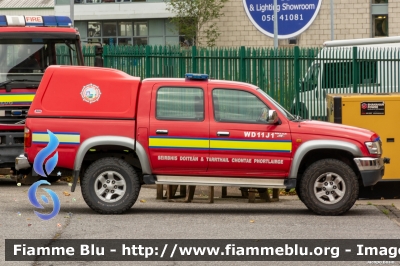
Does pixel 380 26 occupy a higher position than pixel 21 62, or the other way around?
pixel 380 26

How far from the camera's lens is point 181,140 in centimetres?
1211

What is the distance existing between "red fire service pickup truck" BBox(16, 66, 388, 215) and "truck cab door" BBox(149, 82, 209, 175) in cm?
1

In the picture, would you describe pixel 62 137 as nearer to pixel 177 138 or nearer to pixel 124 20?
pixel 177 138

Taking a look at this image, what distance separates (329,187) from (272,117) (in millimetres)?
1238

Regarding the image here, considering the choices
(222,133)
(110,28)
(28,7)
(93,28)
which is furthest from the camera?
(28,7)

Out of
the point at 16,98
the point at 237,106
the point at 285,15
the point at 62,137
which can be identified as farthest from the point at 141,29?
the point at 62,137

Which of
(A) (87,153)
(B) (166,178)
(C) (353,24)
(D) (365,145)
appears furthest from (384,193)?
(C) (353,24)

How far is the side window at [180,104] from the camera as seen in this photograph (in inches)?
481

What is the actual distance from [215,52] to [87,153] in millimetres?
6871

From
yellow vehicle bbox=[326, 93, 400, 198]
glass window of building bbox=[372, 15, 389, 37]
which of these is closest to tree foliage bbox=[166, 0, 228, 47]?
glass window of building bbox=[372, 15, 389, 37]

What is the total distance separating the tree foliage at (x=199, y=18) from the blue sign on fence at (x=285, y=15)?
1922 millimetres

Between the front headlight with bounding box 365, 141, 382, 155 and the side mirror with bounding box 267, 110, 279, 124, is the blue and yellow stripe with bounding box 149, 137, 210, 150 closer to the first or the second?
the side mirror with bounding box 267, 110, 279, 124

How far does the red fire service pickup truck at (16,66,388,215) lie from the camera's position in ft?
39.7

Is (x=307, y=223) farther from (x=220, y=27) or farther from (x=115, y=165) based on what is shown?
(x=220, y=27)
